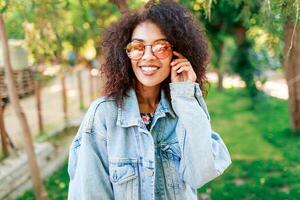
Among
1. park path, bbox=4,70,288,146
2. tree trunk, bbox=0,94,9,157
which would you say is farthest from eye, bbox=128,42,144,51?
tree trunk, bbox=0,94,9,157

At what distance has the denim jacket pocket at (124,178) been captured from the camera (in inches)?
72.8

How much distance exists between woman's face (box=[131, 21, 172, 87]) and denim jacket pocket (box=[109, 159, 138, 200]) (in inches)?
13.9

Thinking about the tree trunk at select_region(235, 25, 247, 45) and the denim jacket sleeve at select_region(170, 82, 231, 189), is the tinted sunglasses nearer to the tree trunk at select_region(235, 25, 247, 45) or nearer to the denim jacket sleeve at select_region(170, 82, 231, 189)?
the denim jacket sleeve at select_region(170, 82, 231, 189)

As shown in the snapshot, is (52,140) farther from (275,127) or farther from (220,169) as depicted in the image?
(220,169)

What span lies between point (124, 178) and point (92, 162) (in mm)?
144

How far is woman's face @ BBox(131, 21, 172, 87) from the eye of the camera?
6.38 feet

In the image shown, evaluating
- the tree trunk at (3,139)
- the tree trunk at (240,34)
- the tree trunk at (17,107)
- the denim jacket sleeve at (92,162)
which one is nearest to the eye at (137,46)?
the denim jacket sleeve at (92,162)

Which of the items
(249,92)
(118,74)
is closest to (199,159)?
(118,74)

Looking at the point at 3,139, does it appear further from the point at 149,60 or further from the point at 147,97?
the point at 149,60

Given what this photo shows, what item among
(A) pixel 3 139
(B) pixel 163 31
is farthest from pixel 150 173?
(A) pixel 3 139

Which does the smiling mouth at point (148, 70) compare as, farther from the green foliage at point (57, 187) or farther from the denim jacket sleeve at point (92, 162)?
the green foliage at point (57, 187)

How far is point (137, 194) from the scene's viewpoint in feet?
6.16

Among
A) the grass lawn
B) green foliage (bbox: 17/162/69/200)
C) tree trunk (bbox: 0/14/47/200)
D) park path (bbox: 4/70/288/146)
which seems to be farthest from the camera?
park path (bbox: 4/70/288/146)

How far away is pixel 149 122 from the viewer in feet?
6.56
